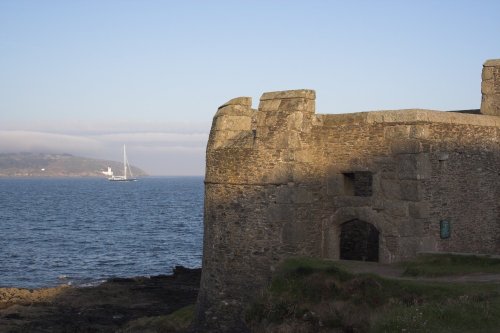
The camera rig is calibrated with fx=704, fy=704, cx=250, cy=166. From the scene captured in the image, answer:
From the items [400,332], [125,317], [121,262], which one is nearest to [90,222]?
[121,262]

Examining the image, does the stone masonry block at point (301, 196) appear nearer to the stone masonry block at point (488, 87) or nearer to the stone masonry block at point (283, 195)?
the stone masonry block at point (283, 195)

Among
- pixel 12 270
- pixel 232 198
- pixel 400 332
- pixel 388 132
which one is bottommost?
pixel 12 270

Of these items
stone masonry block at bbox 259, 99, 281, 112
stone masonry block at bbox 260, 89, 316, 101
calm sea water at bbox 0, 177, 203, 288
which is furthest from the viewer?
calm sea water at bbox 0, 177, 203, 288

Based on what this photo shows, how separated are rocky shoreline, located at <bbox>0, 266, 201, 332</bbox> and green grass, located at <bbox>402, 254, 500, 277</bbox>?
11.1 metres

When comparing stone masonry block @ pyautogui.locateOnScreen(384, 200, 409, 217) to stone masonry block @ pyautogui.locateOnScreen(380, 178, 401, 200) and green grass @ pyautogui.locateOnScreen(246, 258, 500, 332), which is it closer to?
stone masonry block @ pyautogui.locateOnScreen(380, 178, 401, 200)

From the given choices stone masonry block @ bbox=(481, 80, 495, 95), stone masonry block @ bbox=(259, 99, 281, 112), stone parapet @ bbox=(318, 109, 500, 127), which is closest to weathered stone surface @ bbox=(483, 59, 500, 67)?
stone masonry block @ bbox=(481, 80, 495, 95)

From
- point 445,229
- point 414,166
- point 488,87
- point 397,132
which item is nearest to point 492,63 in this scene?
point 488,87

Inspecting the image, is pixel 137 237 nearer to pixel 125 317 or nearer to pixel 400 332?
pixel 125 317

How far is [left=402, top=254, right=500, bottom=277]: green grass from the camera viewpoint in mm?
17484

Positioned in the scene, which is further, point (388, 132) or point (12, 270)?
point (12, 270)

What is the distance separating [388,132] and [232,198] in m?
4.76

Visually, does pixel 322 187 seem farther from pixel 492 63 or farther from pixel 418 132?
pixel 492 63

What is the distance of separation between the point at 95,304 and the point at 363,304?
629 inches

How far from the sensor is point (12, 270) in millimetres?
40344
